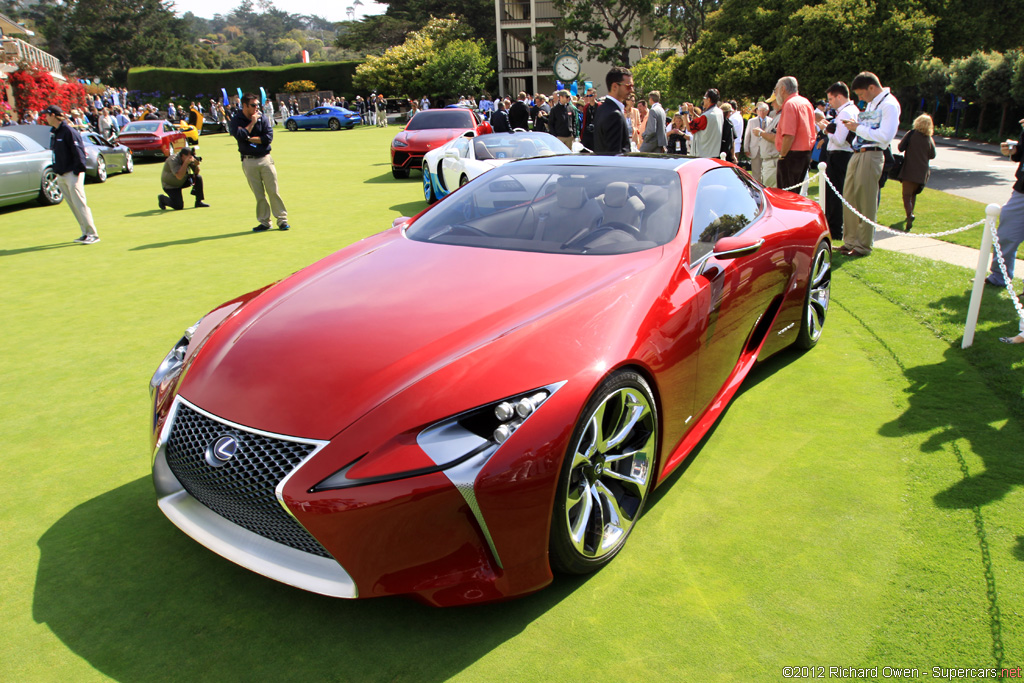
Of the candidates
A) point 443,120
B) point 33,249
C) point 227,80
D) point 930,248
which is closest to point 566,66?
point 443,120

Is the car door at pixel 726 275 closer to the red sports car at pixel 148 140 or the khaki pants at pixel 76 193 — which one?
the khaki pants at pixel 76 193

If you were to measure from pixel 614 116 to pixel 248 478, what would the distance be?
5868 mm

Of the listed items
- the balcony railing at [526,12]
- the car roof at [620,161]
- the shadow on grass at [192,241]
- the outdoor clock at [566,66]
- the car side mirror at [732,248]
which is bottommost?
the shadow on grass at [192,241]

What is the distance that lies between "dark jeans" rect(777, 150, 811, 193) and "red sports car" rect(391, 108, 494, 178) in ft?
24.9

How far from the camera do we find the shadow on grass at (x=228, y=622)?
86.1 inches

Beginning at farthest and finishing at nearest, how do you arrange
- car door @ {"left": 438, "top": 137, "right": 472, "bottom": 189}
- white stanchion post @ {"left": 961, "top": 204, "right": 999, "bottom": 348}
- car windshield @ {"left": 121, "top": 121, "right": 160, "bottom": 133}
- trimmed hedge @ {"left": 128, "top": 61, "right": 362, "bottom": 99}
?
1. trimmed hedge @ {"left": 128, "top": 61, "right": 362, "bottom": 99}
2. car windshield @ {"left": 121, "top": 121, "right": 160, "bottom": 133}
3. car door @ {"left": 438, "top": 137, "right": 472, "bottom": 189}
4. white stanchion post @ {"left": 961, "top": 204, "right": 999, "bottom": 348}

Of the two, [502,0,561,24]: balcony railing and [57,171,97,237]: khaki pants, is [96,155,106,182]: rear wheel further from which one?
[502,0,561,24]: balcony railing

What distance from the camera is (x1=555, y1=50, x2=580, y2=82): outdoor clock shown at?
1794cm

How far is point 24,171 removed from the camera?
12.1 m

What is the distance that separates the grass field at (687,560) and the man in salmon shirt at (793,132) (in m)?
3.95

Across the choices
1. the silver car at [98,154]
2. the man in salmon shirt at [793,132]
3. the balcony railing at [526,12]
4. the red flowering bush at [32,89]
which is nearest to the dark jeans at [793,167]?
the man in salmon shirt at [793,132]

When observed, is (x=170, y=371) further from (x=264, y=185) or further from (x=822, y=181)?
(x=822, y=181)

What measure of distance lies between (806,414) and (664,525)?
4.92 ft

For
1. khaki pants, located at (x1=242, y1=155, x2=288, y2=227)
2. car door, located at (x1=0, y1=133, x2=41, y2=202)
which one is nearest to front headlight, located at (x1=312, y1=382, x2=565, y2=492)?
khaki pants, located at (x1=242, y1=155, x2=288, y2=227)
